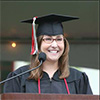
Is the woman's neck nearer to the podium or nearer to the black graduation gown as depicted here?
the black graduation gown

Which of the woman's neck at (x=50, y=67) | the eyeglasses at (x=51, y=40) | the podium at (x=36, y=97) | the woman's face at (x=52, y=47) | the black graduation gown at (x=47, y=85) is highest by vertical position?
the eyeglasses at (x=51, y=40)

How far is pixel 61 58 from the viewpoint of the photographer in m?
2.56

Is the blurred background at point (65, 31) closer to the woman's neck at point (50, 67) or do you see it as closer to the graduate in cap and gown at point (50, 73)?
the graduate in cap and gown at point (50, 73)

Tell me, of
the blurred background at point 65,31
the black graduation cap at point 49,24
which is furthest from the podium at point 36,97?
the blurred background at point 65,31

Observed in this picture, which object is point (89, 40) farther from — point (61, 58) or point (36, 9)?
point (61, 58)

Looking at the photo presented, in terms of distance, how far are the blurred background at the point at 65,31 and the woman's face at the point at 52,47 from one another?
187 centimetres

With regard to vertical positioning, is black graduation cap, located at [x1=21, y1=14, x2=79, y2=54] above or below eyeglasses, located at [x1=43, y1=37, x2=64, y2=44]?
above

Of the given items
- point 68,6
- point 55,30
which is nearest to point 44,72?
point 55,30

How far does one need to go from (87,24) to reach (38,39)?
2016 mm

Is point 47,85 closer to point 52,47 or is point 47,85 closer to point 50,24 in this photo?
point 52,47

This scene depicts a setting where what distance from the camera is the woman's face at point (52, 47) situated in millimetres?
2410

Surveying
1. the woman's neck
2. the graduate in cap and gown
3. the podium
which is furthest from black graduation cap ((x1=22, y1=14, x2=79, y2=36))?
the podium

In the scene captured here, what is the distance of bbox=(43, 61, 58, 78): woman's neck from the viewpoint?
2.51m

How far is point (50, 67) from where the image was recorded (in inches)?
99.3
